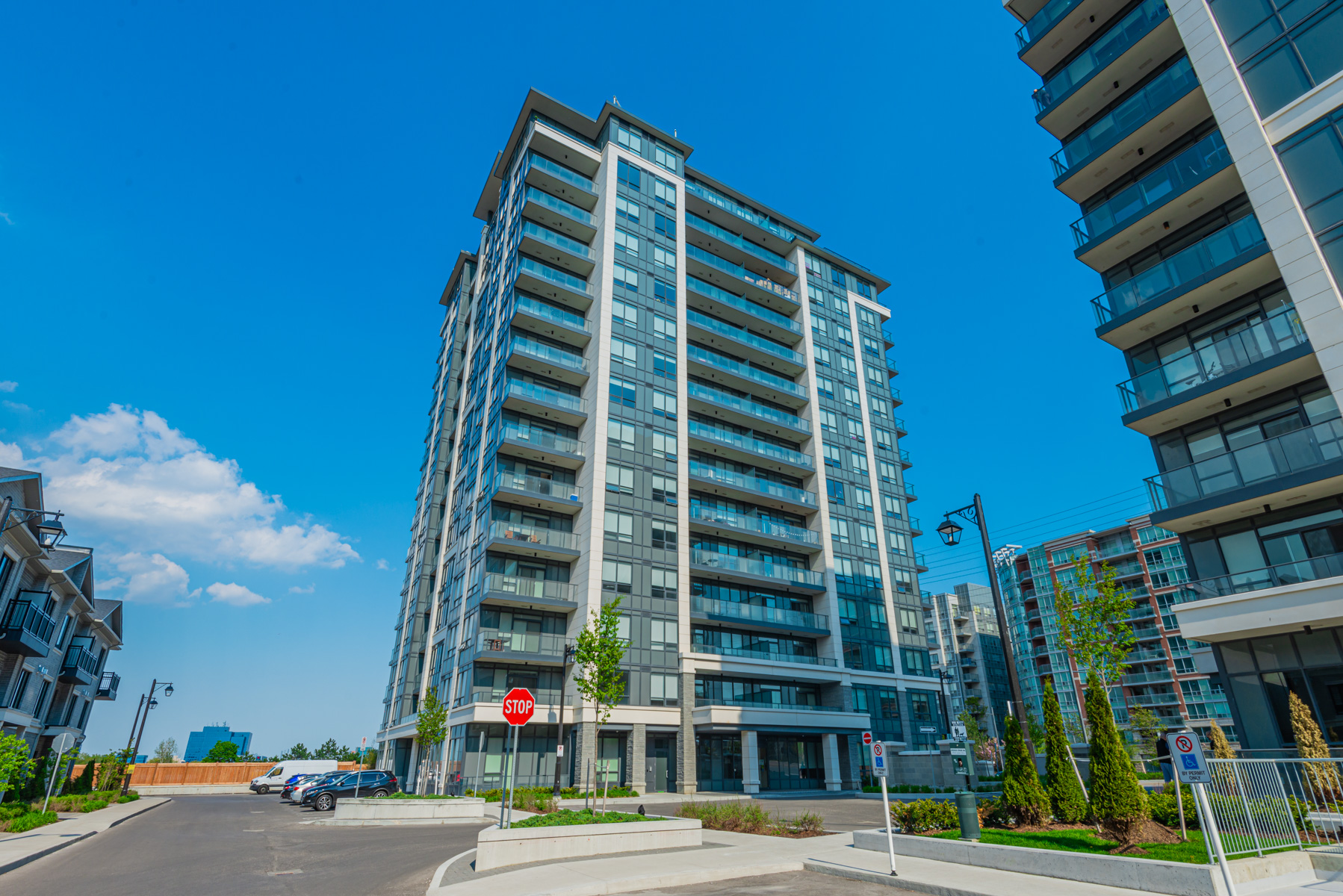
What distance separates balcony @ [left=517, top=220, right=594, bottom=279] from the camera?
4800cm

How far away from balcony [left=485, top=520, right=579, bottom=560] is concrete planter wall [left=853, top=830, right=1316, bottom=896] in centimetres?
3033

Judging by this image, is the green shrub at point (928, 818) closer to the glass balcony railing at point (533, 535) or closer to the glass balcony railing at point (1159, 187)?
the glass balcony railing at point (1159, 187)

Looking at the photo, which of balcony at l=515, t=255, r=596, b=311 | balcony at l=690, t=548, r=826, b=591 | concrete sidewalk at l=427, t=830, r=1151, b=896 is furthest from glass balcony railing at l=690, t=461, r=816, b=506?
concrete sidewalk at l=427, t=830, r=1151, b=896

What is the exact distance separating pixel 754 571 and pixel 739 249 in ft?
89.8

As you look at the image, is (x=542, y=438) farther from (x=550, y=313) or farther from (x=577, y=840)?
(x=577, y=840)

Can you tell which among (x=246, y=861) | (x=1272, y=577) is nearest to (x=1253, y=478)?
(x=1272, y=577)

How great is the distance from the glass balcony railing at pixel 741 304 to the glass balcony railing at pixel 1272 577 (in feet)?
127

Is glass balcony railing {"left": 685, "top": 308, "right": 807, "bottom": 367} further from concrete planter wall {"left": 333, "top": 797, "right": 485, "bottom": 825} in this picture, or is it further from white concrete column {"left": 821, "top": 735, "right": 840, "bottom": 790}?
concrete planter wall {"left": 333, "top": 797, "right": 485, "bottom": 825}

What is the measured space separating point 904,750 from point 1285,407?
3410 centimetres

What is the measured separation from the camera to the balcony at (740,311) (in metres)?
54.1

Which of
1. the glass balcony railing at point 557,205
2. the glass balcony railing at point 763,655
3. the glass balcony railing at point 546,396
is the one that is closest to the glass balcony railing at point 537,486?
the glass balcony railing at point 546,396

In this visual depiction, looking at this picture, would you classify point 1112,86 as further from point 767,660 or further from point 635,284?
point 767,660

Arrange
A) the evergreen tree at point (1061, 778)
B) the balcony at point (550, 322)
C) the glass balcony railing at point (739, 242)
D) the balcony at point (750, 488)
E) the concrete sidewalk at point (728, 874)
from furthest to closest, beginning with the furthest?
the glass balcony railing at point (739, 242) < the balcony at point (750, 488) < the balcony at point (550, 322) < the evergreen tree at point (1061, 778) < the concrete sidewalk at point (728, 874)

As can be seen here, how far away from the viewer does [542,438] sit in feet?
143
